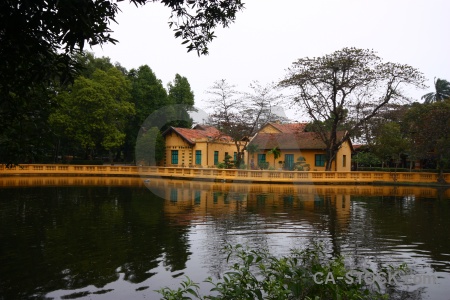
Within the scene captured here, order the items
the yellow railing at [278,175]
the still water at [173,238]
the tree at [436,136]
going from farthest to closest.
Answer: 1. the yellow railing at [278,175]
2. the tree at [436,136]
3. the still water at [173,238]

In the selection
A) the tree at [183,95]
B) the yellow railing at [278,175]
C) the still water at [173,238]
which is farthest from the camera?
the tree at [183,95]

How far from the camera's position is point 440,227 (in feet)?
38.9

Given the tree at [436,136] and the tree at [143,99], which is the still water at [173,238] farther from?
the tree at [143,99]

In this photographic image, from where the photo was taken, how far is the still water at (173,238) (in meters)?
6.70

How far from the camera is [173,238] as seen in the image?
10055 mm

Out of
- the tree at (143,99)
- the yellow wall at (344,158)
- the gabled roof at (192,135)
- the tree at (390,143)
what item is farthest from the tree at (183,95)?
the tree at (390,143)

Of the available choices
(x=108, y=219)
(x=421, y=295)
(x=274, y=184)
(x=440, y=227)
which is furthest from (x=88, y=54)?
(x=421, y=295)

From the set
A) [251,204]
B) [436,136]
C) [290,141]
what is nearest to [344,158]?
[290,141]

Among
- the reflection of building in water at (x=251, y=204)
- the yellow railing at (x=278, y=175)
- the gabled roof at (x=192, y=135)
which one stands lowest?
the reflection of building in water at (x=251, y=204)

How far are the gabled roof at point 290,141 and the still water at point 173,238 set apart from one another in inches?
729

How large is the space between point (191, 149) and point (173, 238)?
30.7 meters

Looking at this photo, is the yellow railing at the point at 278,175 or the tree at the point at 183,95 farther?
the tree at the point at 183,95

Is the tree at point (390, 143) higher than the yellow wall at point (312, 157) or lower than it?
higher

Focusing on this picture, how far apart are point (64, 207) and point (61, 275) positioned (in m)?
9.14
